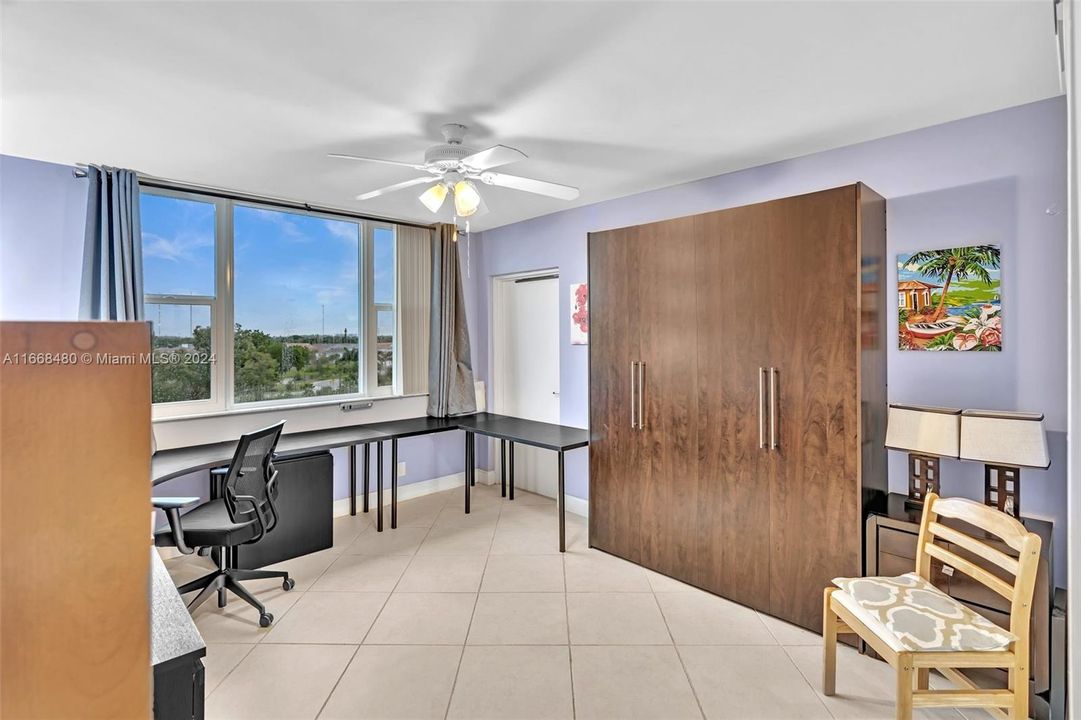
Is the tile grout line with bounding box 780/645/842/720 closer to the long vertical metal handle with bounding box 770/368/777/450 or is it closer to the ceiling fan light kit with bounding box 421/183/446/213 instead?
the long vertical metal handle with bounding box 770/368/777/450

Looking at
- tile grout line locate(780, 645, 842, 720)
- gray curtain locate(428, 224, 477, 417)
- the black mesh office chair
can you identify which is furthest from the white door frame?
tile grout line locate(780, 645, 842, 720)

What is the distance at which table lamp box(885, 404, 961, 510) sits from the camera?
2.21 m

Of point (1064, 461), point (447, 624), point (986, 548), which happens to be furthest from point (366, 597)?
point (1064, 461)

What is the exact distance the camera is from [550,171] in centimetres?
321

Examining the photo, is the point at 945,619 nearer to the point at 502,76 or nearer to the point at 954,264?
the point at 954,264

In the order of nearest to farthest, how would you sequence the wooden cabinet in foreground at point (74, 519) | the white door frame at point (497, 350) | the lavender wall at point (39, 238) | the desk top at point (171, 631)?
1. the wooden cabinet in foreground at point (74, 519)
2. the desk top at point (171, 631)
3. the lavender wall at point (39, 238)
4. the white door frame at point (497, 350)

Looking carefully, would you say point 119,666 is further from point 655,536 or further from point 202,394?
point 202,394

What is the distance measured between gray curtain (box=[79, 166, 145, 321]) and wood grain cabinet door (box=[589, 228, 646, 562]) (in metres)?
2.82

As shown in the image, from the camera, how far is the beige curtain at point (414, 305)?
464cm

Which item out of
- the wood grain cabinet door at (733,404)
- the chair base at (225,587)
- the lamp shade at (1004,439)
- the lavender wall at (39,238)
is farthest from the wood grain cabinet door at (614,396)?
the lavender wall at (39,238)

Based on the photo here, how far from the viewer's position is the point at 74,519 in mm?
492

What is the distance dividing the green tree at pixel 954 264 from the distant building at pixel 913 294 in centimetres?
5

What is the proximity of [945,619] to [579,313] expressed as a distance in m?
2.97

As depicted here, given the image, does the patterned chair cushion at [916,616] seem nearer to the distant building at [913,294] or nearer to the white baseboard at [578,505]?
the distant building at [913,294]
